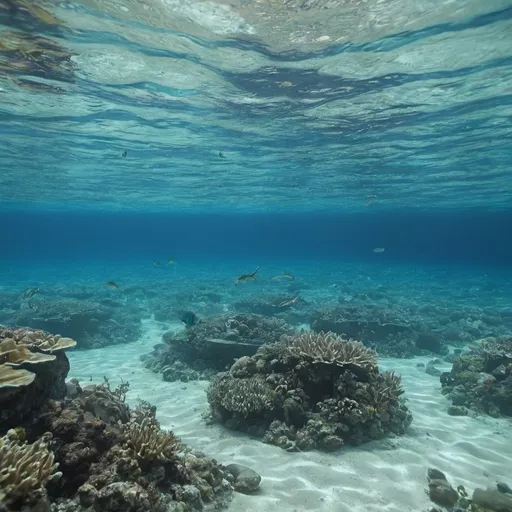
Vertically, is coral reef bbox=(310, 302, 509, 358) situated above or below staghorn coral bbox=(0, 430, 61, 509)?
below

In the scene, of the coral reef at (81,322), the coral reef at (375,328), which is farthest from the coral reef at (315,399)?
the coral reef at (81,322)

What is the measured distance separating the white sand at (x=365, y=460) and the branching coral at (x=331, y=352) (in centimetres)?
162

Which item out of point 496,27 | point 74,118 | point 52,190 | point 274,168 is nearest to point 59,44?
point 74,118

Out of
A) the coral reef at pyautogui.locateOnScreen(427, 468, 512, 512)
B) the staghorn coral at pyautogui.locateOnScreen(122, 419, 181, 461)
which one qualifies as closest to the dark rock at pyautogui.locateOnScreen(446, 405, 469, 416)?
the coral reef at pyautogui.locateOnScreen(427, 468, 512, 512)

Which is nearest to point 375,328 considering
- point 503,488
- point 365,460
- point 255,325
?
point 255,325

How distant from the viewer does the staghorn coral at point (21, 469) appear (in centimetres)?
308

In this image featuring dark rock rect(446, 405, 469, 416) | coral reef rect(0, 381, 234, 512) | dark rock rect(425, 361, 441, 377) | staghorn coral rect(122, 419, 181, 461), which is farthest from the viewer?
dark rock rect(425, 361, 441, 377)

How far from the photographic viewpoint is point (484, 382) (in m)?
9.98

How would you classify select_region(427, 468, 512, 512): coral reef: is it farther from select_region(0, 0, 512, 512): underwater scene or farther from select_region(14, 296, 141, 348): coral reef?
select_region(14, 296, 141, 348): coral reef

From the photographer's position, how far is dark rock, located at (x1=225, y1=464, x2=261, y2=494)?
5.45 meters

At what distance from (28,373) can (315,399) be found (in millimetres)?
5585

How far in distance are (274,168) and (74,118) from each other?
15299 millimetres

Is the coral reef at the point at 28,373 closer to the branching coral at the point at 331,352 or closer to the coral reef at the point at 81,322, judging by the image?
the branching coral at the point at 331,352

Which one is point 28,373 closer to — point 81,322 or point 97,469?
point 97,469
